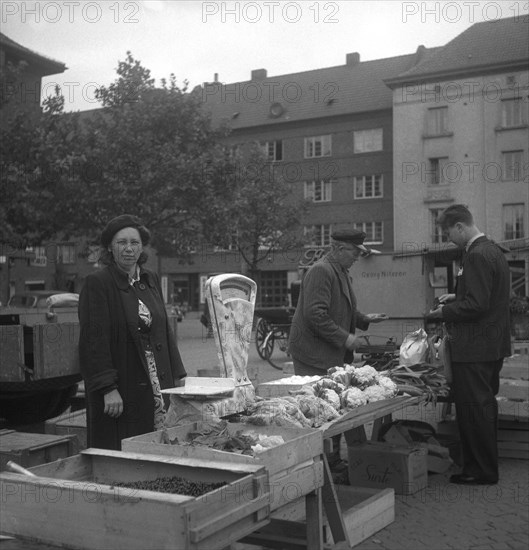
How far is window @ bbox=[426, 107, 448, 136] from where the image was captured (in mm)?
39281

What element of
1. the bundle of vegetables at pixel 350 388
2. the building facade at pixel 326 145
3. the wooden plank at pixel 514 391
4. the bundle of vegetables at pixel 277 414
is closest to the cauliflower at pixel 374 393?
the bundle of vegetables at pixel 350 388

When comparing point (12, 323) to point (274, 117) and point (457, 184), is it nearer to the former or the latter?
point (457, 184)

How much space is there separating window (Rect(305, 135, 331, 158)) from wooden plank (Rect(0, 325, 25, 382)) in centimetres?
4179

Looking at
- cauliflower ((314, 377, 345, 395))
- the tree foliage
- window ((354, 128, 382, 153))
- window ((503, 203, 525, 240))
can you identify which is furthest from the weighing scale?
window ((354, 128, 382, 153))

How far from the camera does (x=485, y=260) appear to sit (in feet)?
17.8

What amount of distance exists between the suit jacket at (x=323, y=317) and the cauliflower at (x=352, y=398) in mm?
1057

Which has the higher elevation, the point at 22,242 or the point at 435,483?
the point at 22,242

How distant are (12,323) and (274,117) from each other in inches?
1707

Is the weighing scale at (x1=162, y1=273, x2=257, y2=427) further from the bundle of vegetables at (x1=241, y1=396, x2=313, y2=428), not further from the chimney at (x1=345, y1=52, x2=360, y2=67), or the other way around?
the chimney at (x1=345, y1=52, x2=360, y2=67)

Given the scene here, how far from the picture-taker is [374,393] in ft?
14.9

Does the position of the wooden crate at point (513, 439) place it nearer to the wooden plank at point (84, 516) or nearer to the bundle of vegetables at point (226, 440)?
the bundle of vegetables at point (226, 440)

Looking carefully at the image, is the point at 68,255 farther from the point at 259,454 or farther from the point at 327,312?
the point at 259,454

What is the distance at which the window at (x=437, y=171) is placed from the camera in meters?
39.6

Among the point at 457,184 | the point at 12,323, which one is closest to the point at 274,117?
the point at 457,184
